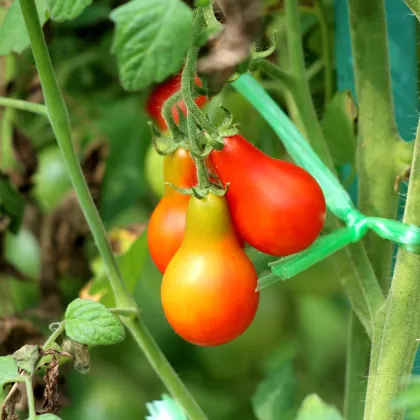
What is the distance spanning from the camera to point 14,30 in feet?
2.07

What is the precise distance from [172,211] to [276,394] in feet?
1.00

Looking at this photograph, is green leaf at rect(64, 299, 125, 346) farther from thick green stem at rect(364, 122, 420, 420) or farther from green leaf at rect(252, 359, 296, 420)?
green leaf at rect(252, 359, 296, 420)

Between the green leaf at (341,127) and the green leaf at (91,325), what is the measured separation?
1.00 ft

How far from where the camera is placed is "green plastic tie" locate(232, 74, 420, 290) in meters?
0.56

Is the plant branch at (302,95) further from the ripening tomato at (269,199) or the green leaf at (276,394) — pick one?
the green leaf at (276,394)

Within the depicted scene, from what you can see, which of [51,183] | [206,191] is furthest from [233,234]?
[51,183]

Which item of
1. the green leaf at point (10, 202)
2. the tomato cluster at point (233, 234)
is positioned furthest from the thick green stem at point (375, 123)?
the green leaf at point (10, 202)

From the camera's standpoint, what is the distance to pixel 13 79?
1.00 meters

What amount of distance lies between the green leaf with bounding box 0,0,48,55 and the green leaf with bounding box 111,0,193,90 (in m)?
0.22

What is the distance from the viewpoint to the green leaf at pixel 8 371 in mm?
503

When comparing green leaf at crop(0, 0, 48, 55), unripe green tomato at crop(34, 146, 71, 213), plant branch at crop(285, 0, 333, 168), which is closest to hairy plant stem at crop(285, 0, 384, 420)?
plant branch at crop(285, 0, 333, 168)

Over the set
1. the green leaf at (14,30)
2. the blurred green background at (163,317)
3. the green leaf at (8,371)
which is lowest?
the blurred green background at (163,317)

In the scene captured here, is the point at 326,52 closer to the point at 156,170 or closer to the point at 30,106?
the point at 156,170

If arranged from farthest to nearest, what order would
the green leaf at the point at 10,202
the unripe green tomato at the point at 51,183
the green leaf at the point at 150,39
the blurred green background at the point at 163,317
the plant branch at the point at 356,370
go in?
the unripe green tomato at the point at 51,183
the blurred green background at the point at 163,317
the green leaf at the point at 10,202
the plant branch at the point at 356,370
the green leaf at the point at 150,39
